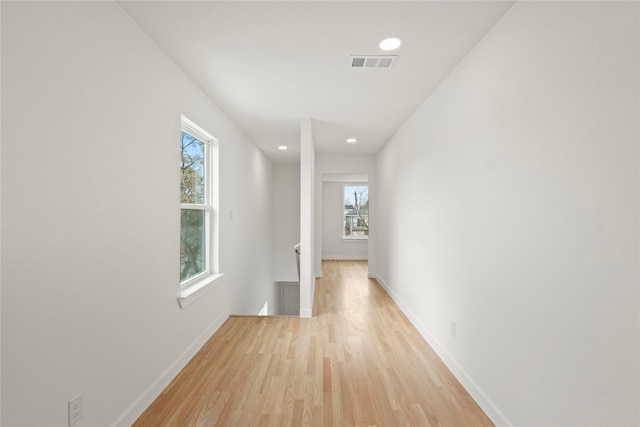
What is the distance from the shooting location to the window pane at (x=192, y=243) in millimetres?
2758

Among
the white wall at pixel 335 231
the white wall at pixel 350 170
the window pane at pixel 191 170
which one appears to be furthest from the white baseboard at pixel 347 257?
the window pane at pixel 191 170

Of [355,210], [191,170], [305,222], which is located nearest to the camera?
[191,170]

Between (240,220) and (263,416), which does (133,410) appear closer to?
(263,416)

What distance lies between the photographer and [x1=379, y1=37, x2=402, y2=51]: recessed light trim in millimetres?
2025

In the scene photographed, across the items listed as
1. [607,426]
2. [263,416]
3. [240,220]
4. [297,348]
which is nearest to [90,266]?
[263,416]

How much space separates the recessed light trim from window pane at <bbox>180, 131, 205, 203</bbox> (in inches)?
73.4

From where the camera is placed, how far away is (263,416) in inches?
74.9

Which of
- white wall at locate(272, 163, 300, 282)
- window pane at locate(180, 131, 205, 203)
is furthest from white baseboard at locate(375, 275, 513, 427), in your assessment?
white wall at locate(272, 163, 300, 282)

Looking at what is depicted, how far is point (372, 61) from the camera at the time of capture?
233 cm

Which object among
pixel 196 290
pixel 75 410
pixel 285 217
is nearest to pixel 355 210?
pixel 285 217

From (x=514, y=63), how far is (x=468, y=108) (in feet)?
1.76

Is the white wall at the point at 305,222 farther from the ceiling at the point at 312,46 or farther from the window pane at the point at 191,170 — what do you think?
the window pane at the point at 191,170

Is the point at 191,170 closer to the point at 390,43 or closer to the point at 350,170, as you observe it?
the point at 390,43

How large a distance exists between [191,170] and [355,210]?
21.1 feet
